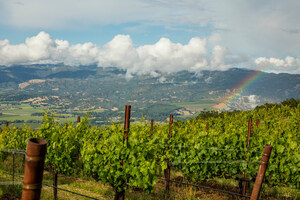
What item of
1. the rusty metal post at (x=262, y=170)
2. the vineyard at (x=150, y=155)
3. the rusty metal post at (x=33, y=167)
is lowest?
the vineyard at (x=150, y=155)

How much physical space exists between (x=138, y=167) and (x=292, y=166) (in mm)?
6860

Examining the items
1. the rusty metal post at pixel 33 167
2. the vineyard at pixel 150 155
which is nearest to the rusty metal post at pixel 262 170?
the rusty metal post at pixel 33 167

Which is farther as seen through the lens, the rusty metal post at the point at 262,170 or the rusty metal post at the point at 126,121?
the rusty metal post at the point at 126,121

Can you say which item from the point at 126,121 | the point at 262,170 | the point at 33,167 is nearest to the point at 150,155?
the point at 126,121

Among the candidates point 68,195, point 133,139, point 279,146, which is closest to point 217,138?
point 279,146

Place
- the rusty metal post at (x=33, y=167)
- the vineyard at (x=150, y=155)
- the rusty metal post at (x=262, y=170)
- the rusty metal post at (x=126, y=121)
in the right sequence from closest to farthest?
the rusty metal post at (x=33, y=167) < the rusty metal post at (x=262, y=170) < the rusty metal post at (x=126, y=121) < the vineyard at (x=150, y=155)

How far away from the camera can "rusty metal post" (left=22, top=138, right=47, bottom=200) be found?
1757mm

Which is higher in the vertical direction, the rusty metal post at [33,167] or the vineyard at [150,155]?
the rusty metal post at [33,167]

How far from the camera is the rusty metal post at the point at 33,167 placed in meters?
1.76

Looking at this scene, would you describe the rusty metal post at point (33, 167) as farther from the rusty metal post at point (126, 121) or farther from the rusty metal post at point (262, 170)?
the rusty metal post at point (126, 121)

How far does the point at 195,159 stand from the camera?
1167cm

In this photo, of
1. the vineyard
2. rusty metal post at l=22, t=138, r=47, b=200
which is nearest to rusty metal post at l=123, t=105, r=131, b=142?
the vineyard

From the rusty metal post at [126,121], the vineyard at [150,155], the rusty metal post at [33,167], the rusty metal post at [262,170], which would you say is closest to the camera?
the rusty metal post at [33,167]

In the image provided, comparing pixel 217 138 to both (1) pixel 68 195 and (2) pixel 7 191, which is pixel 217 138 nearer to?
(1) pixel 68 195
